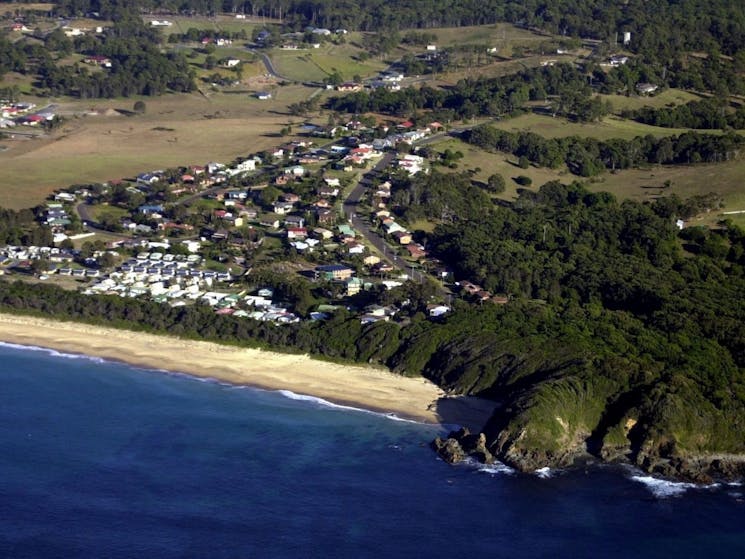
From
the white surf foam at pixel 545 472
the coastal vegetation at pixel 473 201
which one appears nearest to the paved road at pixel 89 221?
the coastal vegetation at pixel 473 201

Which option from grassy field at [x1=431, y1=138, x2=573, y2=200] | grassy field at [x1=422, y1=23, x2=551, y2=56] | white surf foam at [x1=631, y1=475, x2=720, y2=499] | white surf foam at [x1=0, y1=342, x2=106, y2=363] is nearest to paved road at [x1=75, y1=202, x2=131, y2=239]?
white surf foam at [x1=0, y1=342, x2=106, y2=363]

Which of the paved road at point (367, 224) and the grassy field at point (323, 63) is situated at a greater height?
the grassy field at point (323, 63)

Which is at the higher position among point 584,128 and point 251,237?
point 584,128

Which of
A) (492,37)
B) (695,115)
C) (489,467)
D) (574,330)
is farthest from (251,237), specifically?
(492,37)

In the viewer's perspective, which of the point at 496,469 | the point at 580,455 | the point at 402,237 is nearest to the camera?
the point at 496,469

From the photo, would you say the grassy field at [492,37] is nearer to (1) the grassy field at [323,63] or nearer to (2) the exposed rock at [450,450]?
(1) the grassy field at [323,63]

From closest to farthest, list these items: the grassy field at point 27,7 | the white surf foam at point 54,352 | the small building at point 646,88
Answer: the white surf foam at point 54,352
the small building at point 646,88
the grassy field at point 27,7

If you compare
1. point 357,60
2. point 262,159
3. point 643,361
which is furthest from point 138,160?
point 643,361

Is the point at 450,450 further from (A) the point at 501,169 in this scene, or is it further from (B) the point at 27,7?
(B) the point at 27,7
